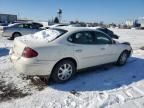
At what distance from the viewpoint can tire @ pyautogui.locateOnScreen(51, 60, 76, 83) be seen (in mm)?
5270

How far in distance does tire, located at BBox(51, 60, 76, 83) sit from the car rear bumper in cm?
21

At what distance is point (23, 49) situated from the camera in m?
4.93

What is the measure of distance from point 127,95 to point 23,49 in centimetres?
282

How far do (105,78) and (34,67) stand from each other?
7.83 feet

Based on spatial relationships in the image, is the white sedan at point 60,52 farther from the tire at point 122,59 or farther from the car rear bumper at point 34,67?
the tire at point 122,59

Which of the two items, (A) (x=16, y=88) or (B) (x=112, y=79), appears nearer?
(A) (x=16, y=88)

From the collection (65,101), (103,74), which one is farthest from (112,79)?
(65,101)

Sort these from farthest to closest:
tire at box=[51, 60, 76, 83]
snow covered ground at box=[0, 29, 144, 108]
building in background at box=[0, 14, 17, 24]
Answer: building in background at box=[0, 14, 17, 24] < tire at box=[51, 60, 76, 83] < snow covered ground at box=[0, 29, 144, 108]

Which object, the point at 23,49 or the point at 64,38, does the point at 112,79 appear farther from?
the point at 23,49

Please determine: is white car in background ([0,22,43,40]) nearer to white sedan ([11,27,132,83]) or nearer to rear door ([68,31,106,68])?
white sedan ([11,27,132,83])

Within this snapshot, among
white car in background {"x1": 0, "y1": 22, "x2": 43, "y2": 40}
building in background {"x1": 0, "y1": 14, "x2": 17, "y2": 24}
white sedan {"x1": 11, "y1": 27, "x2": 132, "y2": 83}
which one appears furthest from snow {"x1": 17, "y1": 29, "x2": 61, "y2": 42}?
building in background {"x1": 0, "y1": 14, "x2": 17, "y2": 24}

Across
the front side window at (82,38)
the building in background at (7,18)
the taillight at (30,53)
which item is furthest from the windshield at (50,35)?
the building in background at (7,18)

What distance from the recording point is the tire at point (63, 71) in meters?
5.27

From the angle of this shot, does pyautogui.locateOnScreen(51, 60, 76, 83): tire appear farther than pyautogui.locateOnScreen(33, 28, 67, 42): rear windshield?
No
